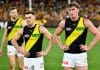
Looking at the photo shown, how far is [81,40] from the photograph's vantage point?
386 inches

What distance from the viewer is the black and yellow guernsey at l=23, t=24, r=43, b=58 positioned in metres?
9.82

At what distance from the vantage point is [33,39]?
387 inches

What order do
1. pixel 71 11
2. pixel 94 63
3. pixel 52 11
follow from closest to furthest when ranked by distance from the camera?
1. pixel 71 11
2. pixel 94 63
3. pixel 52 11

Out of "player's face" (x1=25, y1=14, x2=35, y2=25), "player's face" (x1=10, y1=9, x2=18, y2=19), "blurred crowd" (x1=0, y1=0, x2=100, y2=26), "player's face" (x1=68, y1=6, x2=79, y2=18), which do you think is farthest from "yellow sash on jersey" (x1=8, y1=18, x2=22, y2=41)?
"blurred crowd" (x1=0, y1=0, x2=100, y2=26)

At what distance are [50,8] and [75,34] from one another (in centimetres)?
2768

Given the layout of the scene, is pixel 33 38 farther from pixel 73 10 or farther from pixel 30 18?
pixel 73 10

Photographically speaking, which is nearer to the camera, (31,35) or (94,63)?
(31,35)

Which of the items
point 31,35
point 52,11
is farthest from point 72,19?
point 52,11

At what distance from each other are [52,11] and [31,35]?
27.1 metres

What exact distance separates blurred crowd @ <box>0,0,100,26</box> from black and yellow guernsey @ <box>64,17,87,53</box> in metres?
23.9

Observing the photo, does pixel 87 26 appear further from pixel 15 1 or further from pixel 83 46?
pixel 15 1

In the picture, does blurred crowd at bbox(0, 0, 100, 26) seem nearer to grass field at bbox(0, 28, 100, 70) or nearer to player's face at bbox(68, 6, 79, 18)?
grass field at bbox(0, 28, 100, 70)

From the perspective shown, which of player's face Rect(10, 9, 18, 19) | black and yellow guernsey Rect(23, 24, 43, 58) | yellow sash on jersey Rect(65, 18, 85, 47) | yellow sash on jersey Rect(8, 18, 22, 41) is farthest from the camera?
yellow sash on jersey Rect(8, 18, 22, 41)

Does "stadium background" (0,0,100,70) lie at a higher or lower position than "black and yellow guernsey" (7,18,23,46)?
lower
